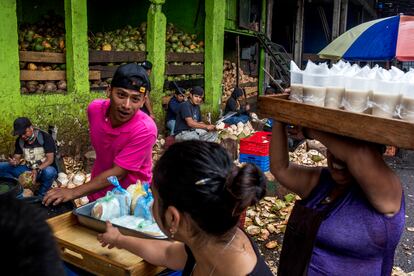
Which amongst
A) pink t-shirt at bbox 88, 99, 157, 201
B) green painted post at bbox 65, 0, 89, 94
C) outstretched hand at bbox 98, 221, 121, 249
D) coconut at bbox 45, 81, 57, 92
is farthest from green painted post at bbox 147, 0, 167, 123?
outstretched hand at bbox 98, 221, 121, 249

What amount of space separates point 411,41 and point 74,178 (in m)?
5.66

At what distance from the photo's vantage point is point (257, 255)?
5.24 ft

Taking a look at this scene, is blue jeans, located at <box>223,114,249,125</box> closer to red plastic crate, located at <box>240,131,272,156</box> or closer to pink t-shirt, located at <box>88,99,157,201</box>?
red plastic crate, located at <box>240,131,272,156</box>

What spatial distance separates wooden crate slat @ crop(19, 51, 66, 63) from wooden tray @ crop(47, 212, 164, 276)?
491 cm

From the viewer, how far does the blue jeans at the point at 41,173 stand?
5254 mm

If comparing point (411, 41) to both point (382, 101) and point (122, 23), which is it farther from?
point (122, 23)

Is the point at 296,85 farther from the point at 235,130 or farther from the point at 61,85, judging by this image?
the point at 235,130

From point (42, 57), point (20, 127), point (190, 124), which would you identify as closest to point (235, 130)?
point (190, 124)

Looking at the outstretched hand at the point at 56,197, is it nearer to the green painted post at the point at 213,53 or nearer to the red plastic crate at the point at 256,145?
the red plastic crate at the point at 256,145

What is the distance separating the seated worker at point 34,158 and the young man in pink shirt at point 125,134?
2.72 metres

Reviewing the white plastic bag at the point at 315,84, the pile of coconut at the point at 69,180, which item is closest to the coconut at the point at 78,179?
the pile of coconut at the point at 69,180

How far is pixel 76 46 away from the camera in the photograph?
6859 mm

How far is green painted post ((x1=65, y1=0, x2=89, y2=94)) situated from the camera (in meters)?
6.73

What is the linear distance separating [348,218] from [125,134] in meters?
1.50
